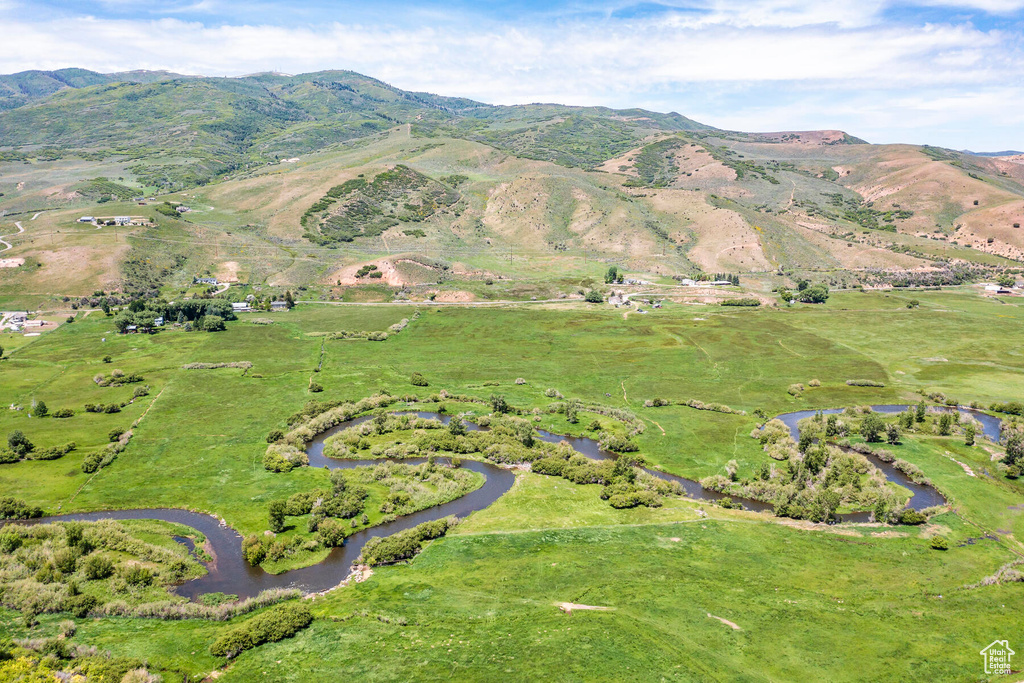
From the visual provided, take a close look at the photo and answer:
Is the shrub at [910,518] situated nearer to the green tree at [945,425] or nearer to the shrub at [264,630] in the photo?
the green tree at [945,425]

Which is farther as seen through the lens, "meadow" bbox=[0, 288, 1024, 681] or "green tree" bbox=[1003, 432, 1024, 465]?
"green tree" bbox=[1003, 432, 1024, 465]

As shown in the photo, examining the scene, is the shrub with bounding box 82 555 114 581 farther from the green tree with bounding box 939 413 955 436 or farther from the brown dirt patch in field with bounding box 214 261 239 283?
the brown dirt patch in field with bounding box 214 261 239 283

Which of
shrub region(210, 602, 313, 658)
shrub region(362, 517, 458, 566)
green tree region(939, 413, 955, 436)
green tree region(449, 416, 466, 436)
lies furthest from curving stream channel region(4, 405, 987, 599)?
green tree region(939, 413, 955, 436)

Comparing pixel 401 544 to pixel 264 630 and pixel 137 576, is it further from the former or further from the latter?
pixel 137 576

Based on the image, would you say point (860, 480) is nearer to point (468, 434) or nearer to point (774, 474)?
point (774, 474)

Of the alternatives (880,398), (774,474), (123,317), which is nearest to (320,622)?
(774,474)
